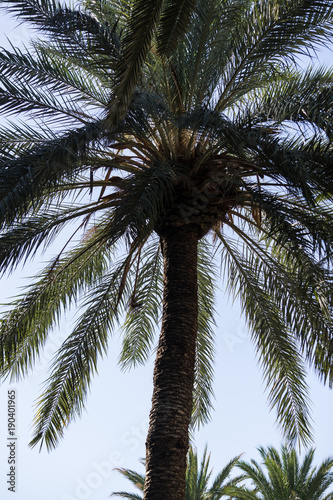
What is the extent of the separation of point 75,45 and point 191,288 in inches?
124

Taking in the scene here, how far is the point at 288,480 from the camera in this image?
16.1 metres

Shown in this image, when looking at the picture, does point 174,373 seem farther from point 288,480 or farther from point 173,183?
point 288,480

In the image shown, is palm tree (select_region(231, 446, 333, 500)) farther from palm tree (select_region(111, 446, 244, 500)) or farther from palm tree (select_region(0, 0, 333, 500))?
palm tree (select_region(0, 0, 333, 500))

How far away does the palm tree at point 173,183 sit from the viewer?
6.41m

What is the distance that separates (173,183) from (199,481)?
11.6 m

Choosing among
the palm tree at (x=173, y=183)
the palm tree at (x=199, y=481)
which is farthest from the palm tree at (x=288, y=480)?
the palm tree at (x=173, y=183)

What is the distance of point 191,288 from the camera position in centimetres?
793

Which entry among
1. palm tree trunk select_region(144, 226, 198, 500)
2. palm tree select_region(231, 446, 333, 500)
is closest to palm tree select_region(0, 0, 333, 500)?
palm tree trunk select_region(144, 226, 198, 500)

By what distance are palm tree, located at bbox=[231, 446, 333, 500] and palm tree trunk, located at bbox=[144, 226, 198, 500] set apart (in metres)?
9.16

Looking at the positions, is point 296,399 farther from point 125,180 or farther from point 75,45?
point 75,45

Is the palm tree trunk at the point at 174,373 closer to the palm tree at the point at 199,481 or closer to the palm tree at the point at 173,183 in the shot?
the palm tree at the point at 173,183

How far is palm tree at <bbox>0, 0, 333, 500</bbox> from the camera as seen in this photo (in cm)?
641

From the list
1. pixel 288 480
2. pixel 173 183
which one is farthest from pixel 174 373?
pixel 288 480

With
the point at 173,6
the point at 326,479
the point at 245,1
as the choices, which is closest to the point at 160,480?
the point at 173,6
